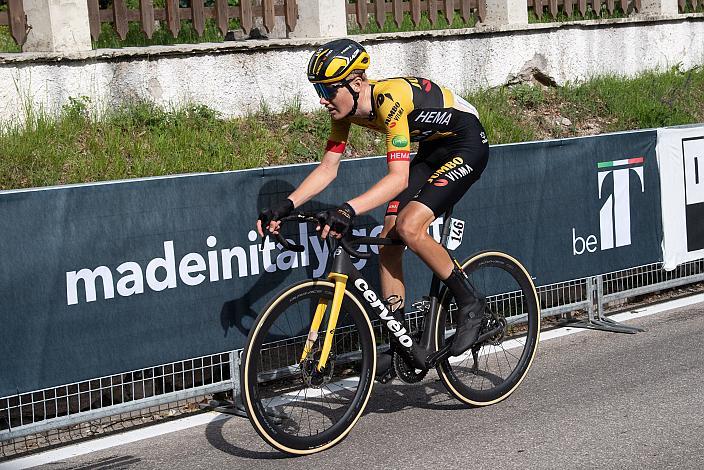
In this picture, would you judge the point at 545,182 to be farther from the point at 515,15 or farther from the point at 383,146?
the point at 515,15

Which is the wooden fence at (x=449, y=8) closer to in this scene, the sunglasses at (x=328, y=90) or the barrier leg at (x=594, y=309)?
the barrier leg at (x=594, y=309)

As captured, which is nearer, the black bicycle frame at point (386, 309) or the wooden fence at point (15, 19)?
the black bicycle frame at point (386, 309)

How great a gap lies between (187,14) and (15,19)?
1.96 metres

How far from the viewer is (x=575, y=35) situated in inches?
572

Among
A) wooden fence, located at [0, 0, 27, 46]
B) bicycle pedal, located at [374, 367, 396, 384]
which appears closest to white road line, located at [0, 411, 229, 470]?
bicycle pedal, located at [374, 367, 396, 384]

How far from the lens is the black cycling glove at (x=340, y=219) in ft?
18.0

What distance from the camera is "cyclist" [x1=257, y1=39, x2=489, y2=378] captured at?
5789 mm

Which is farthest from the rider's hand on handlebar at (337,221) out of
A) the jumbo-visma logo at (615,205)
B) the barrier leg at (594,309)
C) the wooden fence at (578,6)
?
the wooden fence at (578,6)

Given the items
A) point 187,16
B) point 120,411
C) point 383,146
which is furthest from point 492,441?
point 187,16

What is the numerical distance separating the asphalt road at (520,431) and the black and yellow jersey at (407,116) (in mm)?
1580

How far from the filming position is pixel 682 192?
30.0ft

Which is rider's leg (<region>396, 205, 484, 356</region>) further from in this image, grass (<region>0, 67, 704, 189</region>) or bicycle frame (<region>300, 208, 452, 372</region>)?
grass (<region>0, 67, 704, 189</region>)

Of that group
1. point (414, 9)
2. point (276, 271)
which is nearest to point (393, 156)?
point (276, 271)

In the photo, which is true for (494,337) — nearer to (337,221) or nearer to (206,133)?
(337,221)
